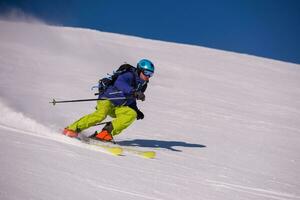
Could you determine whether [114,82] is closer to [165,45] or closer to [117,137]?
[117,137]

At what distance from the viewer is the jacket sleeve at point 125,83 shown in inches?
315

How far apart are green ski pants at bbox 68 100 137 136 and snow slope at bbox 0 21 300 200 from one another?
387mm

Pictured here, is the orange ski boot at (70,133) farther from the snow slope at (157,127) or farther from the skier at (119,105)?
the snow slope at (157,127)

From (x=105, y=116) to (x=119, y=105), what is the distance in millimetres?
296

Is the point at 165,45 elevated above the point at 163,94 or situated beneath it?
elevated above

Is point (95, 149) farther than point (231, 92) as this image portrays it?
No

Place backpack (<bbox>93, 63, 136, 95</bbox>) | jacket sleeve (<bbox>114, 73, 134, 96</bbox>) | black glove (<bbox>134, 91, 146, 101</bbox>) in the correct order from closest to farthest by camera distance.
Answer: black glove (<bbox>134, 91, 146, 101</bbox>)
jacket sleeve (<bbox>114, 73, 134, 96</bbox>)
backpack (<bbox>93, 63, 136, 95</bbox>)

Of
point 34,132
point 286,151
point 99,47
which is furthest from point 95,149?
point 99,47

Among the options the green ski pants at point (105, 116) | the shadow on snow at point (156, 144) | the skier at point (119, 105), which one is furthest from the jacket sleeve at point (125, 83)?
the shadow on snow at point (156, 144)

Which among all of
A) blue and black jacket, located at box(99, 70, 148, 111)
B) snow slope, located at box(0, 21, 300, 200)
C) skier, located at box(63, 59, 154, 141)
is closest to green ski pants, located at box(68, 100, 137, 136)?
skier, located at box(63, 59, 154, 141)

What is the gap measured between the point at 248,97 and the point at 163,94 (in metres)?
4.05

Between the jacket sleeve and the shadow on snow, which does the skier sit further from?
the shadow on snow

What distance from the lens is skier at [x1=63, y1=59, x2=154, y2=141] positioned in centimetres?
788

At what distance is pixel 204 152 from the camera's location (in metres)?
8.96
